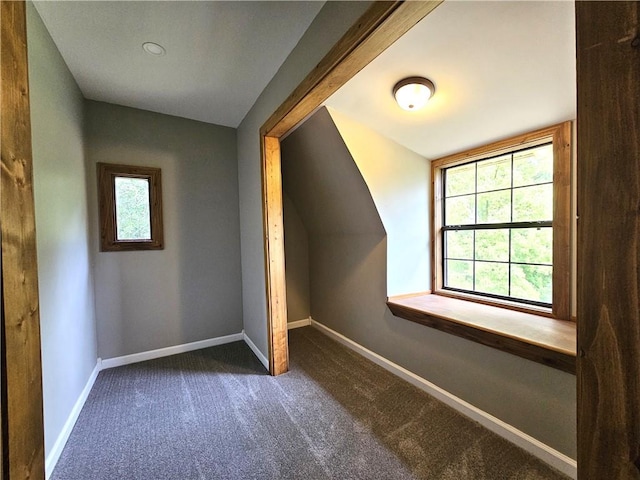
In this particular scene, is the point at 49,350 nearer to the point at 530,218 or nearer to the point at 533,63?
the point at 533,63

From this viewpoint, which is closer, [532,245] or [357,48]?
[357,48]

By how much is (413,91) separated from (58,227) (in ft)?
7.91

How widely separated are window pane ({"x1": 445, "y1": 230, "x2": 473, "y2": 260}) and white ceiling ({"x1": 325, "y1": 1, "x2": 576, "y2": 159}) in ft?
2.55

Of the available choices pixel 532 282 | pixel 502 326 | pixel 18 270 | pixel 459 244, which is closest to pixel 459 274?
pixel 459 244

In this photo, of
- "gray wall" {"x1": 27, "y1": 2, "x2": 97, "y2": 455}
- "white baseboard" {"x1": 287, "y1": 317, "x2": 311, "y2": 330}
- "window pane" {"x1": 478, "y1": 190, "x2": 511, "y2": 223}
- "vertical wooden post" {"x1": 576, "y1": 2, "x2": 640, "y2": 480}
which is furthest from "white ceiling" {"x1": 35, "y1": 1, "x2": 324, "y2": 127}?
"white baseboard" {"x1": 287, "y1": 317, "x2": 311, "y2": 330}

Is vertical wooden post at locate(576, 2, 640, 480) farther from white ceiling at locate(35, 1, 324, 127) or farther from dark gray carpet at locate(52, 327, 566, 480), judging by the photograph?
white ceiling at locate(35, 1, 324, 127)

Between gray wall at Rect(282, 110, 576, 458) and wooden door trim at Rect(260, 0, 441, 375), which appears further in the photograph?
gray wall at Rect(282, 110, 576, 458)

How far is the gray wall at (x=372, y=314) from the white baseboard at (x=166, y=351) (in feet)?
3.90

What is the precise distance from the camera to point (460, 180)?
2445 mm

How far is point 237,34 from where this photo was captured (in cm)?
169

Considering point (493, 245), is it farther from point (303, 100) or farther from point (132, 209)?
point (132, 209)

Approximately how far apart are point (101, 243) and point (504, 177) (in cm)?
359

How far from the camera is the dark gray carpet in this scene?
4.73ft

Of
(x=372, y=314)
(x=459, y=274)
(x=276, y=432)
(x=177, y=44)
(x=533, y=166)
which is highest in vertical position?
(x=177, y=44)
